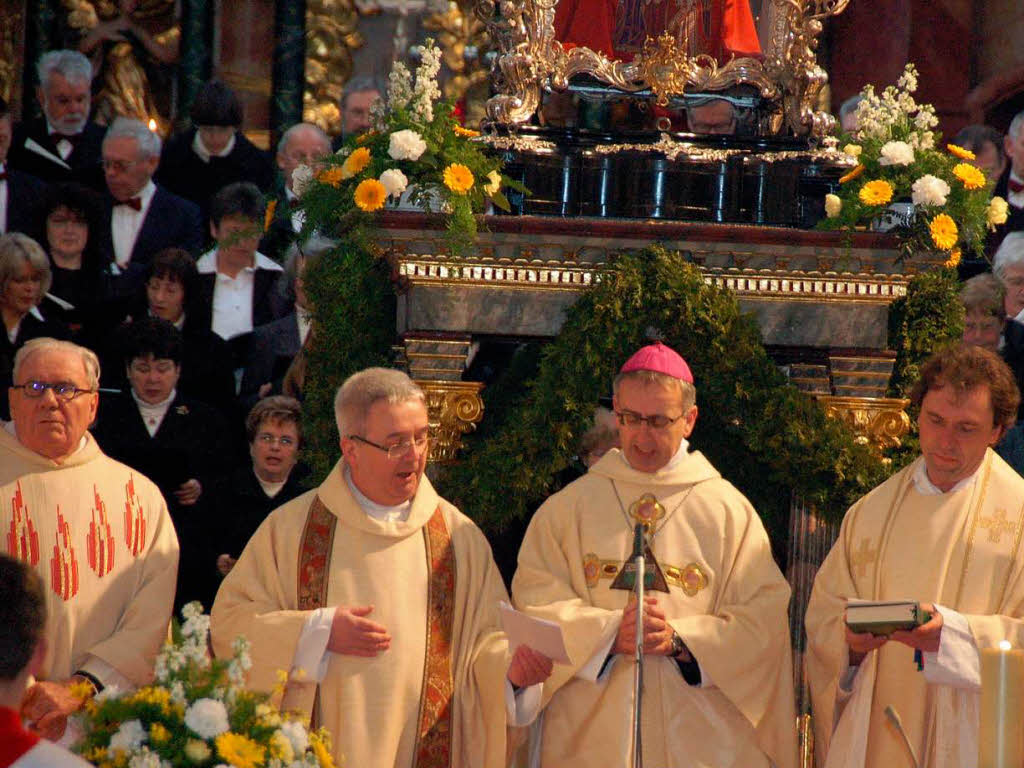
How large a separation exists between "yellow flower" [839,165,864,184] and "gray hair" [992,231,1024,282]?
58.1 inches

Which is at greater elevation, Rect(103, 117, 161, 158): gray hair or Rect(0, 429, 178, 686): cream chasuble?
Rect(103, 117, 161, 158): gray hair

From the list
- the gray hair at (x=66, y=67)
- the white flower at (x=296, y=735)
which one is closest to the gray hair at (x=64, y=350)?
the white flower at (x=296, y=735)

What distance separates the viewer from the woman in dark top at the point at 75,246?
912cm

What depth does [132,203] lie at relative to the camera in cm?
974

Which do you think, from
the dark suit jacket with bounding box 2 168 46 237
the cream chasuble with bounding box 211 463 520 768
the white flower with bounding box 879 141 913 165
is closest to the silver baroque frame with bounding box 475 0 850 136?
the white flower with bounding box 879 141 913 165

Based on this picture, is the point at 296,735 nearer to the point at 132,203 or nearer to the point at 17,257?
the point at 17,257

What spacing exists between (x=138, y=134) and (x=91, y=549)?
3.63 meters

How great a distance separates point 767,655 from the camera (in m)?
6.48

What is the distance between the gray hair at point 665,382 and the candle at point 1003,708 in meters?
2.80

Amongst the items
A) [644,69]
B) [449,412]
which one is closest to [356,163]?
[449,412]

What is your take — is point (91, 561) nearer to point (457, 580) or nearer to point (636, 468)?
point (457, 580)

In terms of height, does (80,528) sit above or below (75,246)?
below

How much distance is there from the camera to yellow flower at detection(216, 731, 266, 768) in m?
5.05

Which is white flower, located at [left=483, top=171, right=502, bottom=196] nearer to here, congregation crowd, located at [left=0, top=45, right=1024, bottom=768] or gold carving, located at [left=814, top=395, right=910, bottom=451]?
congregation crowd, located at [left=0, top=45, right=1024, bottom=768]
